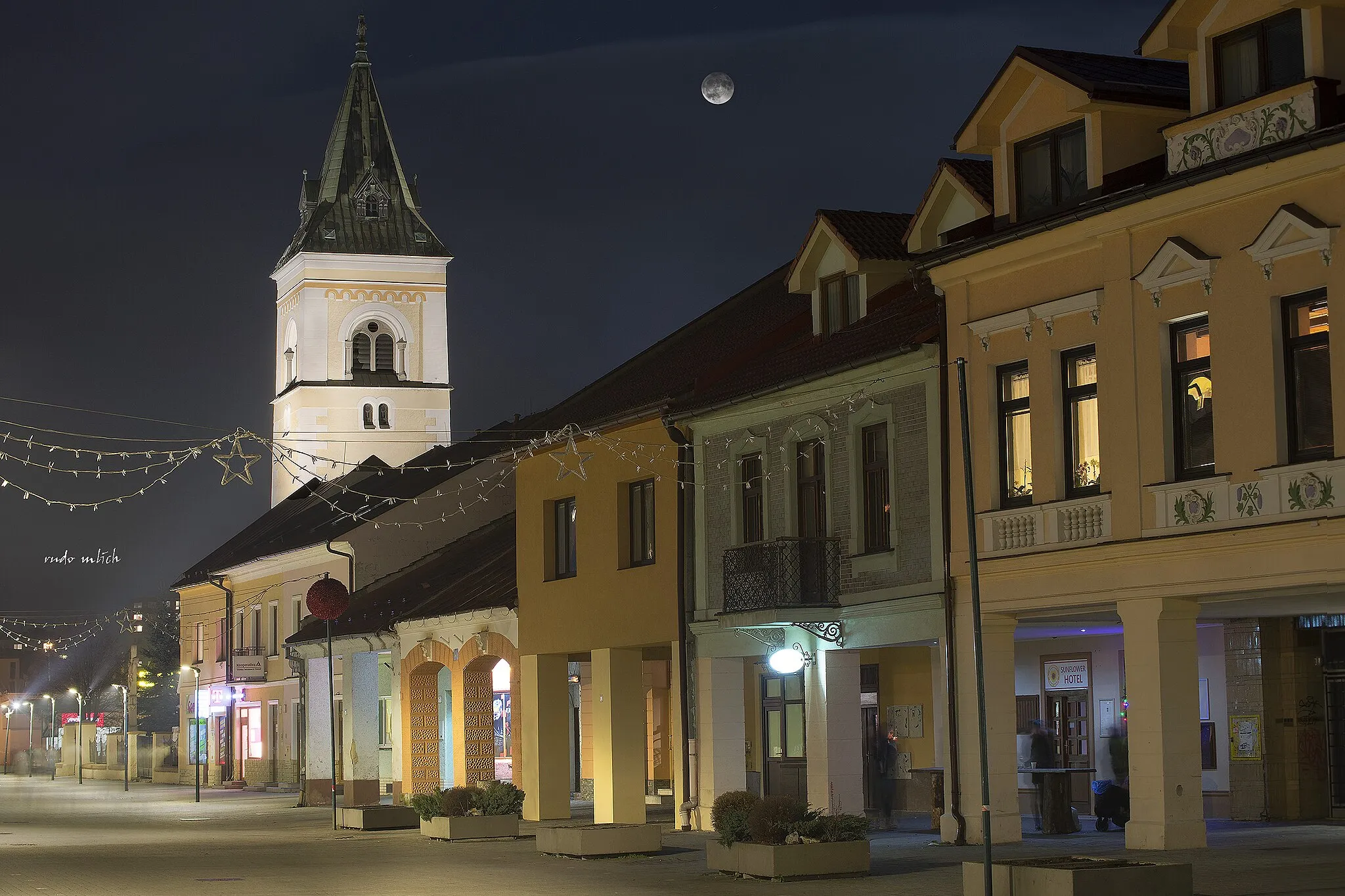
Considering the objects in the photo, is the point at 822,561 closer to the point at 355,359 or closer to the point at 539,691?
the point at 539,691

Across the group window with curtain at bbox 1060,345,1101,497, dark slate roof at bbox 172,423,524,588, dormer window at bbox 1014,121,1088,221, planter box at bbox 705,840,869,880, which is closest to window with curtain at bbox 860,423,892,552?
window with curtain at bbox 1060,345,1101,497

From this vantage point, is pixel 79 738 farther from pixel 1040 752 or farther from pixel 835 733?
pixel 835 733

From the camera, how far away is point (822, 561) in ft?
96.0

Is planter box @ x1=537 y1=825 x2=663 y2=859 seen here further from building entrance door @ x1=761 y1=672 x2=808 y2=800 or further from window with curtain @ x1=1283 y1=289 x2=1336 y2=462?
window with curtain @ x1=1283 y1=289 x2=1336 y2=462

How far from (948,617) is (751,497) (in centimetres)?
574

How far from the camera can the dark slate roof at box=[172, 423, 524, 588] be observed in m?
55.9

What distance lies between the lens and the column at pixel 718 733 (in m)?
31.7

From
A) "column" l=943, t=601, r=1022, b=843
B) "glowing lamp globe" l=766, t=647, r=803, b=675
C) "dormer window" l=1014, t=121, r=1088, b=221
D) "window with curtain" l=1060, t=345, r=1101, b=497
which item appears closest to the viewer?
"window with curtain" l=1060, t=345, r=1101, b=497

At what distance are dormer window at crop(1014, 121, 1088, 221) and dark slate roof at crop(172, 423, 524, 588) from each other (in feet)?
76.8

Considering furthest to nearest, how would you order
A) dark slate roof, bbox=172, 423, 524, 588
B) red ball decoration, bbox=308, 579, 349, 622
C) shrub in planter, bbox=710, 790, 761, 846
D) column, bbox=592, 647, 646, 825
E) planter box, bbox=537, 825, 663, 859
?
dark slate roof, bbox=172, 423, 524, 588 < red ball decoration, bbox=308, 579, 349, 622 < column, bbox=592, 647, 646, 825 < planter box, bbox=537, 825, 663, 859 < shrub in planter, bbox=710, 790, 761, 846

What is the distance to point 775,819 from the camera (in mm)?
23156

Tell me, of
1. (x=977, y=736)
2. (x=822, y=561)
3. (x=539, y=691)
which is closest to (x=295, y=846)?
(x=539, y=691)

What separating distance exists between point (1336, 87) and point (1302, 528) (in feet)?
15.0

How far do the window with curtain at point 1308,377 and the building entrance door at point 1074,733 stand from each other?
12096 millimetres
